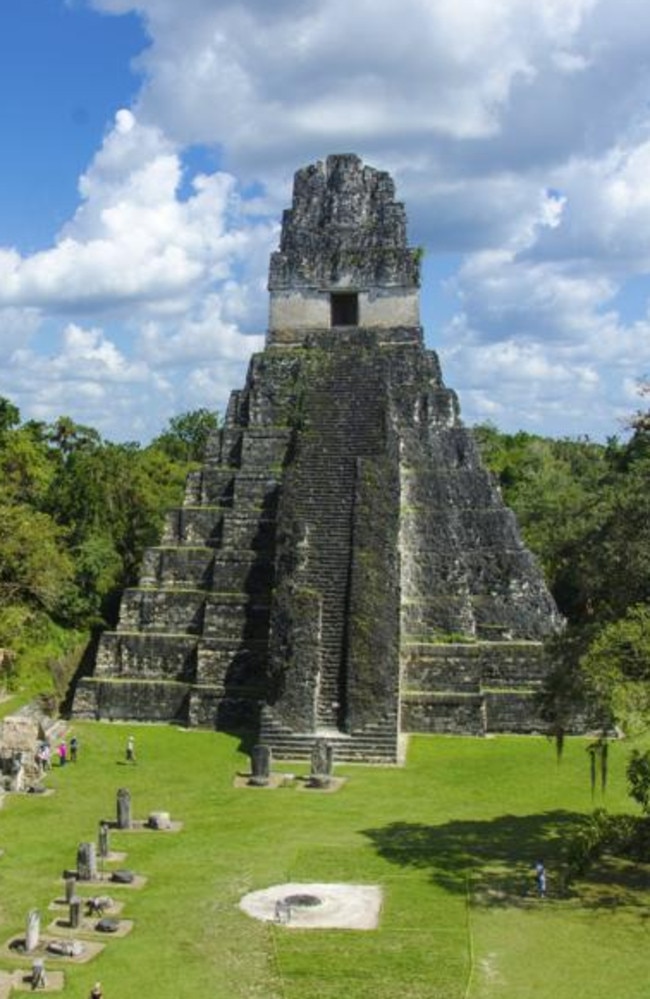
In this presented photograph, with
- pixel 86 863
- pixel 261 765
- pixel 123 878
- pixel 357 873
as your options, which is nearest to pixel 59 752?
pixel 261 765

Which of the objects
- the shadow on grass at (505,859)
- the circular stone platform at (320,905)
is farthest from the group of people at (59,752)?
the circular stone platform at (320,905)

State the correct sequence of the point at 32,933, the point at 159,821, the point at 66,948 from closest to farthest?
the point at 66,948
the point at 32,933
the point at 159,821

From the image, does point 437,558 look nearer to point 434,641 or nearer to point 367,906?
point 434,641

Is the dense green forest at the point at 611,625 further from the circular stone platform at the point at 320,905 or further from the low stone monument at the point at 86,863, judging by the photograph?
the low stone monument at the point at 86,863

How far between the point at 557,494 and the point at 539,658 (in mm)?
20045

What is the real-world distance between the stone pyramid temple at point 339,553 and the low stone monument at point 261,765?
175cm

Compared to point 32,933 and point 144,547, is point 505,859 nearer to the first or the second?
point 32,933

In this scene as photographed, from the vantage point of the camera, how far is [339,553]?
25562 mm

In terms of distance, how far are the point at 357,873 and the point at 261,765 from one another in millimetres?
5002

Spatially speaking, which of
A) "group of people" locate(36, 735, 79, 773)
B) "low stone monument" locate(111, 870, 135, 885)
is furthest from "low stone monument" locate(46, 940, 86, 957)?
"group of people" locate(36, 735, 79, 773)

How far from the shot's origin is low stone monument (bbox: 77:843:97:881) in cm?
1520

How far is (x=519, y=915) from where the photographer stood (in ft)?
45.6

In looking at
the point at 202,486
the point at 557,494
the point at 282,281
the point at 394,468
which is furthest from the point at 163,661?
the point at 557,494

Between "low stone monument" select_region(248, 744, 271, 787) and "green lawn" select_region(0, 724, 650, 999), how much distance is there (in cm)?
47
